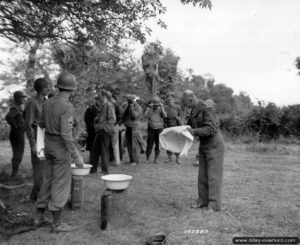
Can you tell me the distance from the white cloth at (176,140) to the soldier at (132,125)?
3635mm

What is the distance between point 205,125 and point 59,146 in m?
2.31

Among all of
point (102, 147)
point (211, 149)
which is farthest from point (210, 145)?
point (102, 147)

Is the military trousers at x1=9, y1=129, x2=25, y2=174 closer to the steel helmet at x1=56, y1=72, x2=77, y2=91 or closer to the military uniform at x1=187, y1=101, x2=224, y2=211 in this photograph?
the steel helmet at x1=56, y1=72, x2=77, y2=91

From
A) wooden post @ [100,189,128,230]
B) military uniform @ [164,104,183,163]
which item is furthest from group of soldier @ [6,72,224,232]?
military uniform @ [164,104,183,163]

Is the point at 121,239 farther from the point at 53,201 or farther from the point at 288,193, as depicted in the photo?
the point at 288,193

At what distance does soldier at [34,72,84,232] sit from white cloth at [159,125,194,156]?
2.02 meters

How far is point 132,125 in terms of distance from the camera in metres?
10.1

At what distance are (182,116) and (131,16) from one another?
490 centimetres

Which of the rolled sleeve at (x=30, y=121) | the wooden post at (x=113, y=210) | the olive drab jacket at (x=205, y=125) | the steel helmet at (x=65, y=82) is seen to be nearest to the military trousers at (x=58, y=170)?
the wooden post at (x=113, y=210)

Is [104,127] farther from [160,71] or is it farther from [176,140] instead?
[160,71]

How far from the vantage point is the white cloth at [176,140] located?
6023 mm

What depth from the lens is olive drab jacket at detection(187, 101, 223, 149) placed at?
18.0 feet

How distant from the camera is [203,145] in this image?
573 centimetres

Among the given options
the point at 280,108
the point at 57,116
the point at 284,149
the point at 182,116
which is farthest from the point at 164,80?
the point at 57,116
